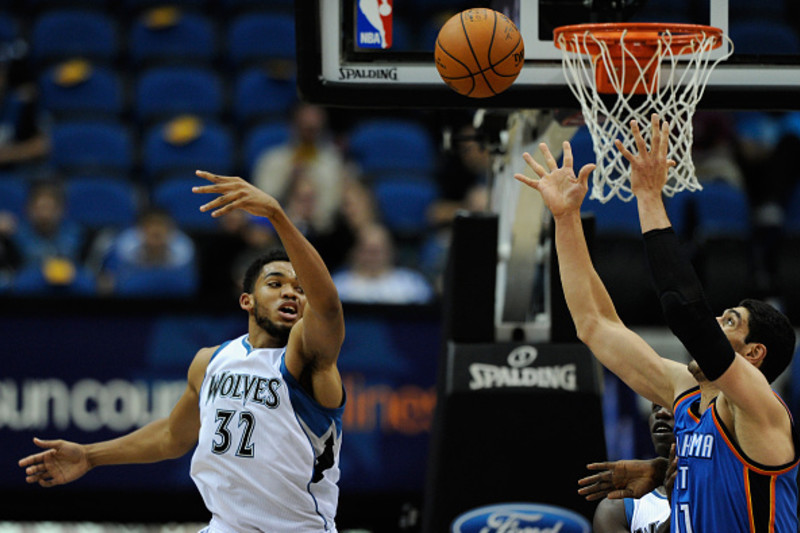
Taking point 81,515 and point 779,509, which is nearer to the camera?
point 779,509

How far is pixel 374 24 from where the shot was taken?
5184 millimetres

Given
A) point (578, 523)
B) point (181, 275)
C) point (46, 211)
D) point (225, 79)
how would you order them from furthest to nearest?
1. point (225, 79)
2. point (46, 211)
3. point (181, 275)
4. point (578, 523)

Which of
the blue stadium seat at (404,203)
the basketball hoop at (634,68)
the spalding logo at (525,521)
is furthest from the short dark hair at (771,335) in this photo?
the blue stadium seat at (404,203)

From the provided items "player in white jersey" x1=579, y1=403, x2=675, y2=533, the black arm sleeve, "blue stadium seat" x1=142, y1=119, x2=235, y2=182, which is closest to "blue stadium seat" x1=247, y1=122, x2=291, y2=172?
"blue stadium seat" x1=142, y1=119, x2=235, y2=182

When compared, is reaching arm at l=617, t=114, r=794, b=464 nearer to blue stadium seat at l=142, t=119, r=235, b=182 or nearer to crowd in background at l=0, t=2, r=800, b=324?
crowd in background at l=0, t=2, r=800, b=324

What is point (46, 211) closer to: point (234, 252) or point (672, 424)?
point (234, 252)

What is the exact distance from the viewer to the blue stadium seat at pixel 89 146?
34.2 ft

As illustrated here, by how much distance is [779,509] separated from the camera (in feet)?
12.5

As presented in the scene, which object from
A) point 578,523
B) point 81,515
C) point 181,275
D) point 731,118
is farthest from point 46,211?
point 731,118

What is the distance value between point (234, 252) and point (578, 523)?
124 inches

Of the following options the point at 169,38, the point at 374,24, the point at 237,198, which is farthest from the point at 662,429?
the point at 169,38

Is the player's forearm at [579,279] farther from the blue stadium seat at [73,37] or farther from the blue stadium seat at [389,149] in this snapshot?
the blue stadium seat at [73,37]

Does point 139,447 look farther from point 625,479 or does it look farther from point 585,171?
point 585,171

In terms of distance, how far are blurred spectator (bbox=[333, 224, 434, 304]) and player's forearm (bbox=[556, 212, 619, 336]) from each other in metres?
3.83
